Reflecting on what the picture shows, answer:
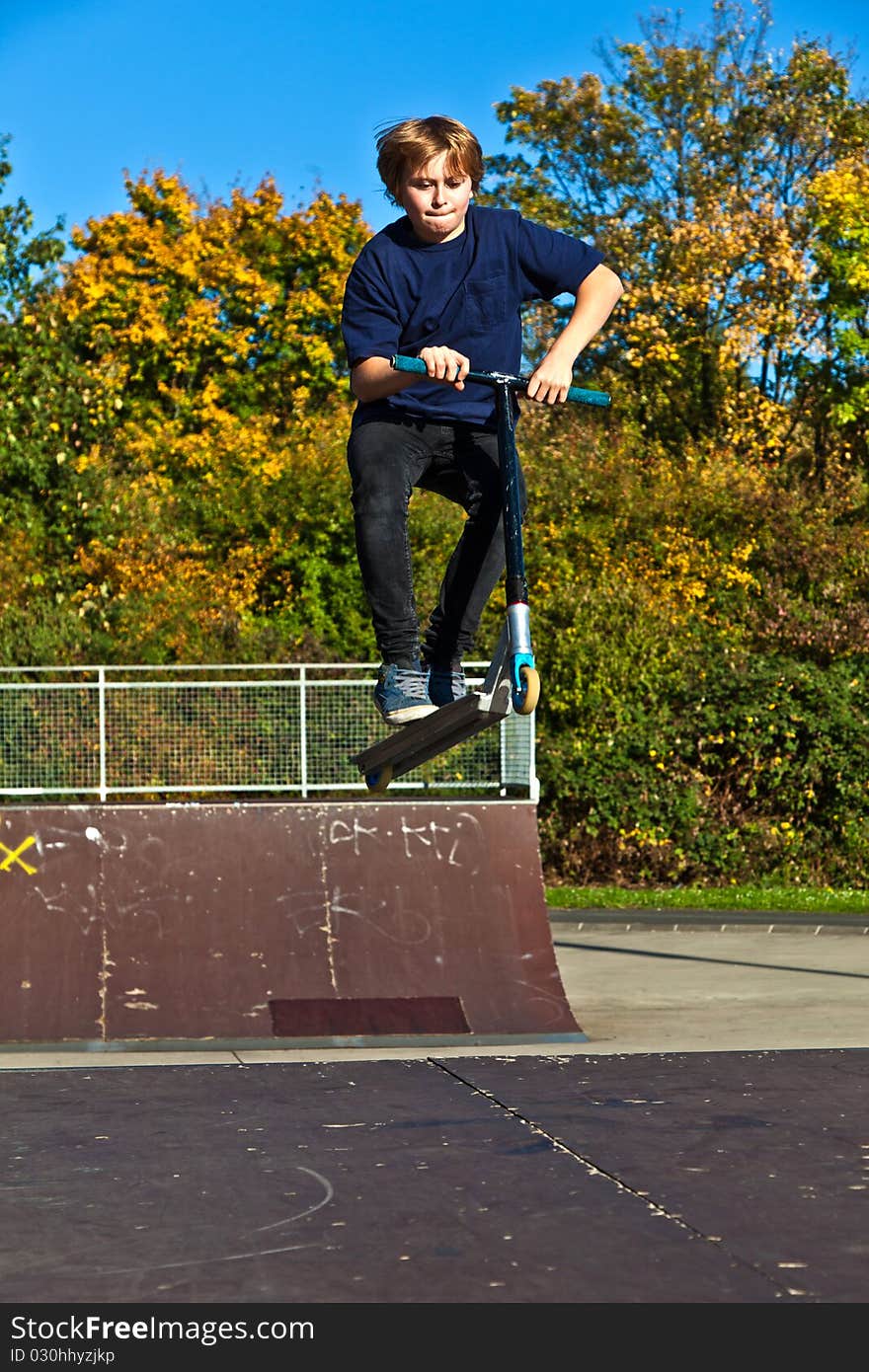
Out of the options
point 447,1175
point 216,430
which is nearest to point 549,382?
point 447,1175

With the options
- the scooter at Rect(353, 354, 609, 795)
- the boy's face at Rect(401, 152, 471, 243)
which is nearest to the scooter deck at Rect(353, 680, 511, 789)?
the scooter at Rect(353, 354, 609, 795)

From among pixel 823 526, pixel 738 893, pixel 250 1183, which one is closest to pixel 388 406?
pixel 250 1183

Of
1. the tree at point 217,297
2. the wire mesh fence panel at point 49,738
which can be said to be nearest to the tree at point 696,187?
the tree at point 217,297

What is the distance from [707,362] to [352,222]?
30.5 feet

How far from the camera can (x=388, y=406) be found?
4.93 metres

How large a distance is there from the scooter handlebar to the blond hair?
502mm

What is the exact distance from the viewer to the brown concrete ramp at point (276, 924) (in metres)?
11.7

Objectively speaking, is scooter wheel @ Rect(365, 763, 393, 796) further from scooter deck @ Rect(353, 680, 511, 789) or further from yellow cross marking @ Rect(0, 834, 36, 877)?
yellow cross marking @ Rect(0, 834, 36, 877)

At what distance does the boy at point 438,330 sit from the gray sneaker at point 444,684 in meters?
0.27

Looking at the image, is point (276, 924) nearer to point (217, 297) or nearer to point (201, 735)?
point (201, 735)

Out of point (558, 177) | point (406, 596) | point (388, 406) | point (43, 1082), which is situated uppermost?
point (558, 177)

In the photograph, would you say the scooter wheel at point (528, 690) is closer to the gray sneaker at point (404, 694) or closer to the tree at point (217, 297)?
the gray sneaker at point (404, 694)

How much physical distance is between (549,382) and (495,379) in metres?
0.15

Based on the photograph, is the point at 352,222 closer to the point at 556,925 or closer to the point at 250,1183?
the point at 556,925
